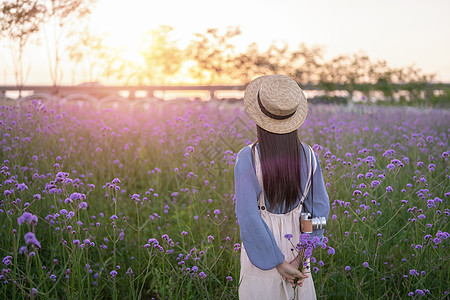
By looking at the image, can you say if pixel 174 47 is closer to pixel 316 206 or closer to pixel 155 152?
pixel 155 152

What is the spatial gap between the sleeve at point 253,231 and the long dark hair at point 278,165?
12 centimetres

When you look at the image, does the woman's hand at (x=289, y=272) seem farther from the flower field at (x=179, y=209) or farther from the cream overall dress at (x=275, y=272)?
the flower field at (x=179, y=209)

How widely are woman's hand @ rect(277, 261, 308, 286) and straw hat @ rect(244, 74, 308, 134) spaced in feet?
2.35

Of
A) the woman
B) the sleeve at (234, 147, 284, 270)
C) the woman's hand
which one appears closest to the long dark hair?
the woman

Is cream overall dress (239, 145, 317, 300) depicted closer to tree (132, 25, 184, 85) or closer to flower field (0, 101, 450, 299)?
flower field (0, 101, 450, 299)

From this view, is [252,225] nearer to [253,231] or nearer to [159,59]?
[253,231]

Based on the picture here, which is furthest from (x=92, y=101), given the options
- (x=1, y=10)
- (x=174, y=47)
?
(x=174, y=47)

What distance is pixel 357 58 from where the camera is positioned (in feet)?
51.3

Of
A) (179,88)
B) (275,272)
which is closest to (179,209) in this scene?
(275,272)

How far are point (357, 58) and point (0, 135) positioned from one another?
14.0 metres

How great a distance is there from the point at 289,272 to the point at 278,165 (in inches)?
22.5

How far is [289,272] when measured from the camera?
207 centimetres

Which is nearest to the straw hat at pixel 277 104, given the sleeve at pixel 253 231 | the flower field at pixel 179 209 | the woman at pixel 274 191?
the woman at pixel 274 191

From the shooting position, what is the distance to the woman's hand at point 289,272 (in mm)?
2041
